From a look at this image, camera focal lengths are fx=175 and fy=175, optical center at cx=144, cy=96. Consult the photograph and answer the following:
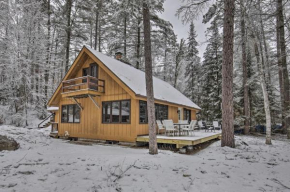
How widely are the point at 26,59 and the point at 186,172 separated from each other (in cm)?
1262

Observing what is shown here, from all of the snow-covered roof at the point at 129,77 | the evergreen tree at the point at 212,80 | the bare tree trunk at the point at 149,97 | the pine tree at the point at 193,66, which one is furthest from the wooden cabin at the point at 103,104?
the pine tree at the point at 193,66

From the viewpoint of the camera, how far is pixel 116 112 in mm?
9656

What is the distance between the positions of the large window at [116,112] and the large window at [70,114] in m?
2.57

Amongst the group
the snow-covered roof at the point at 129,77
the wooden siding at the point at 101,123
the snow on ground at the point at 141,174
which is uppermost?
the snow-covered roof at the point at 129,77

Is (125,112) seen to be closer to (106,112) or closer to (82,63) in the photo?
(106,112)

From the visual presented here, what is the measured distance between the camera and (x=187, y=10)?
768 cm

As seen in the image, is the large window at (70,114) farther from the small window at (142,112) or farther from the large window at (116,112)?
the small window at (142,112)

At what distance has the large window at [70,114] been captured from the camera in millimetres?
11609

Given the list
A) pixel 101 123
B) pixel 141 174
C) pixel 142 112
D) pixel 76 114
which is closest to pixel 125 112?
pixel 142 112

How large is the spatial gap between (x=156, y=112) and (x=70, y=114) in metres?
5.94

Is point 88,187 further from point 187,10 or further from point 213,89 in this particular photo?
point 213,89

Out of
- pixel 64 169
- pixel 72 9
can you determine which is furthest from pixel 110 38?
pixel 64 169

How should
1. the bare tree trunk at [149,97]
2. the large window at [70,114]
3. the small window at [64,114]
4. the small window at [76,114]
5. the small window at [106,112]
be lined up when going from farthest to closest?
the small window at [64,114]
the large window at [70,114]
the small window at [76,114]
the small window at [106,112]
the bare tree trunk at [149,97]

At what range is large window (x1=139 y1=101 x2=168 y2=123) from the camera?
30.9 ft
